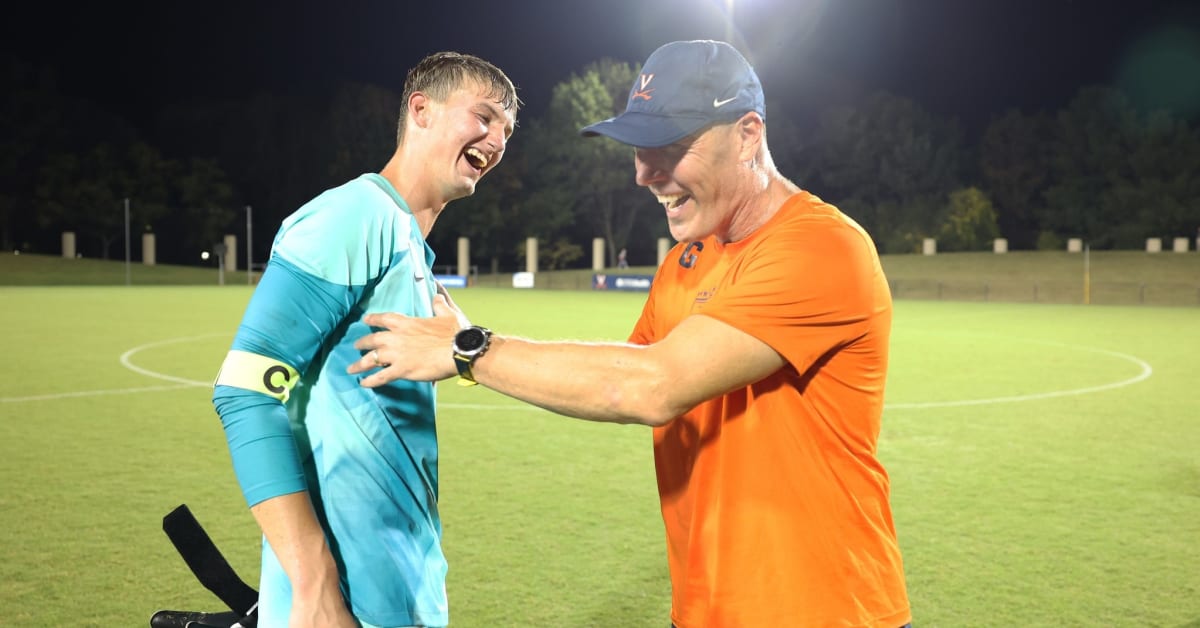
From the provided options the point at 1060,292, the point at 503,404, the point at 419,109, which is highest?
the point at 419,109

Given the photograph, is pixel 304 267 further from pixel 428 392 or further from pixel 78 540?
pixel 78 540

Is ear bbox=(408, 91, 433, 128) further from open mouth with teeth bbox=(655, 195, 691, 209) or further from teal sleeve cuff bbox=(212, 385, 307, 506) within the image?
teal sleeve cuff bbox=(212, 385, 307, 506)

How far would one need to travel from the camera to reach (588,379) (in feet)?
8.13

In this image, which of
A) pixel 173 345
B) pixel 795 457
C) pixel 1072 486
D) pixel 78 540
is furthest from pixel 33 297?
pixel 795 457

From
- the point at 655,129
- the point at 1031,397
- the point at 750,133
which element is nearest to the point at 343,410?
the point at 655,129

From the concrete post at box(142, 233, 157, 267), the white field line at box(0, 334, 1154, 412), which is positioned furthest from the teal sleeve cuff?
the concrete post at box(142, 233, 157, 267)

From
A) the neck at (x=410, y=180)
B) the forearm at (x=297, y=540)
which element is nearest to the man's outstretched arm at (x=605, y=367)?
the forearm at (x=297, y=540)

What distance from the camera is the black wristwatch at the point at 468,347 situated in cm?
245

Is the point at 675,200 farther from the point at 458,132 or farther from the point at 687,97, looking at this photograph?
the point at 458,132

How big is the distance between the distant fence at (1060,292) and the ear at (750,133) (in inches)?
1773

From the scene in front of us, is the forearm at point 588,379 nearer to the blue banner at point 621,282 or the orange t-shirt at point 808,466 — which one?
the orange t-shirt at point 808,466

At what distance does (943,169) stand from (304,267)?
8744 centimetres

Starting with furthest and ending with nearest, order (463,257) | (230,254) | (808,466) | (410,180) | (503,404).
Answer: (463,257)
(230,254)
(503,404)
(410,180)
(808,466)

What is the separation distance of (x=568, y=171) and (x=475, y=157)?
75824 mm
